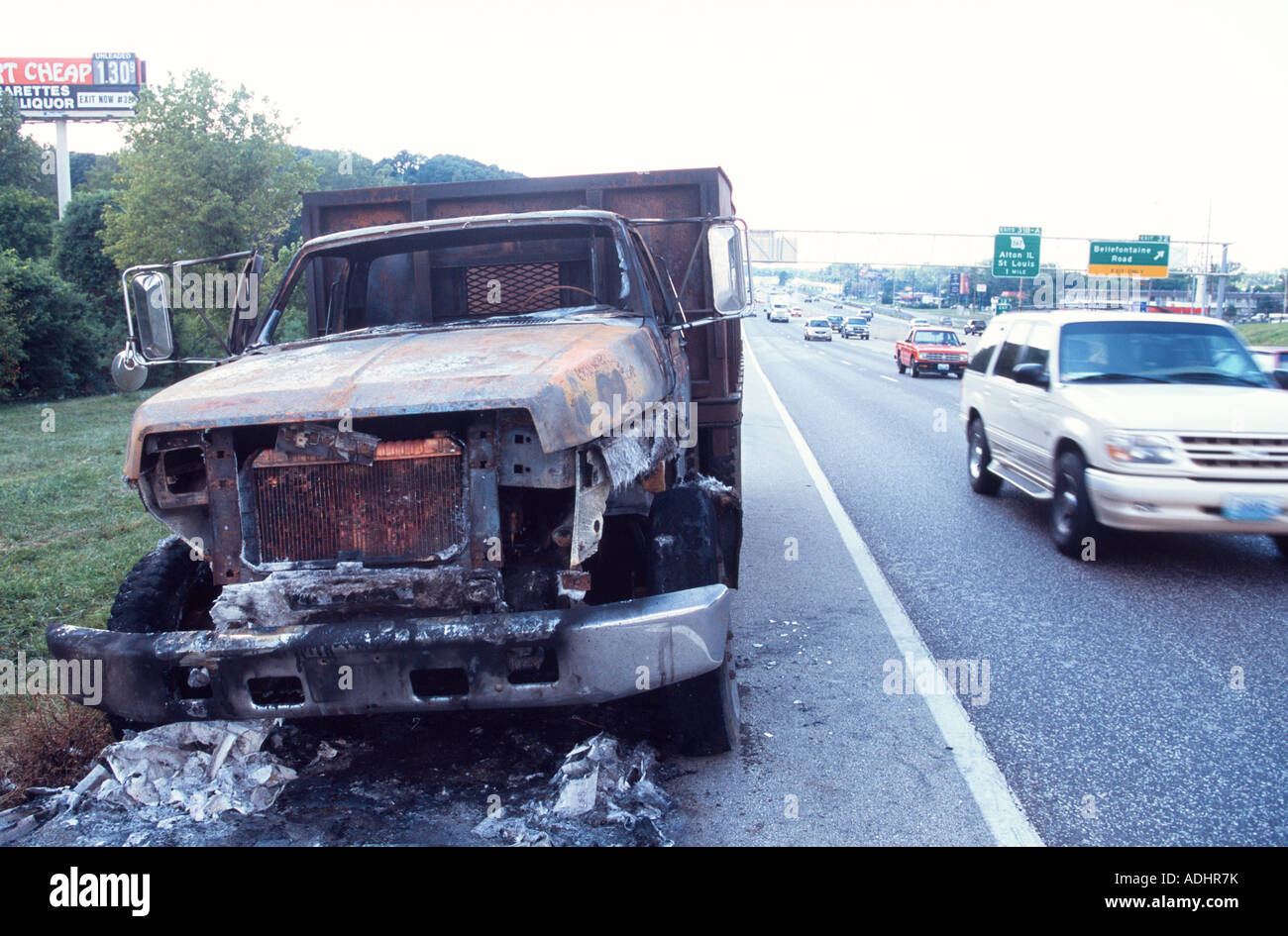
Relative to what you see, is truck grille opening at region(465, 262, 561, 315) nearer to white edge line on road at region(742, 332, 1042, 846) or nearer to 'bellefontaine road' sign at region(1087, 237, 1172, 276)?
white edge line on road at region(742, 332, 1042, 846)

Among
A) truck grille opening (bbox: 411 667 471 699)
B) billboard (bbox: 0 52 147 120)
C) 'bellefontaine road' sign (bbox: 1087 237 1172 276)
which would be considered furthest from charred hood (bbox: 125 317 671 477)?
billboard (bbox: 0 52 147 120)

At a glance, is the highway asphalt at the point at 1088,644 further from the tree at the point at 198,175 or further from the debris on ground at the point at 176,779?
the tree at the point at 198,175

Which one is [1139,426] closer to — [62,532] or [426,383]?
[426,383]

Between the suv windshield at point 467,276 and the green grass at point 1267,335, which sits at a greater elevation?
the suv windshield at point 467,276

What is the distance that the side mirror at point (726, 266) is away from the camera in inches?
208

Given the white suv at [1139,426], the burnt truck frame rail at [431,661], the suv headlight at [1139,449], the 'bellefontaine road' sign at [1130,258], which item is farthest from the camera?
the 'bellefontaine road' sign at [1130,258]

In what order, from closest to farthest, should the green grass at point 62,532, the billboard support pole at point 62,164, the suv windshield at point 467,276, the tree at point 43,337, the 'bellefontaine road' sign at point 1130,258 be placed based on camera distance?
the suv windshield at point 467,276
the green grass at point 62,532
the tree at point 43,337
the 'bellefontaine road' sign at point 1130,258
the billboard support pole at point 62,164

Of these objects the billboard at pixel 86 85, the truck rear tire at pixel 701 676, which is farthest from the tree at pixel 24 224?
the truck rear tire at pixel 701 676

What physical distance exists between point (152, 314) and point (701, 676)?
3.44m

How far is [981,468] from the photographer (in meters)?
10.1

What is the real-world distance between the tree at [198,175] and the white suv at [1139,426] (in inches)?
940

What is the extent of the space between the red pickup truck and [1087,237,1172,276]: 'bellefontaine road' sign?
20119 mm

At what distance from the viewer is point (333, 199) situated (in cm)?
776
